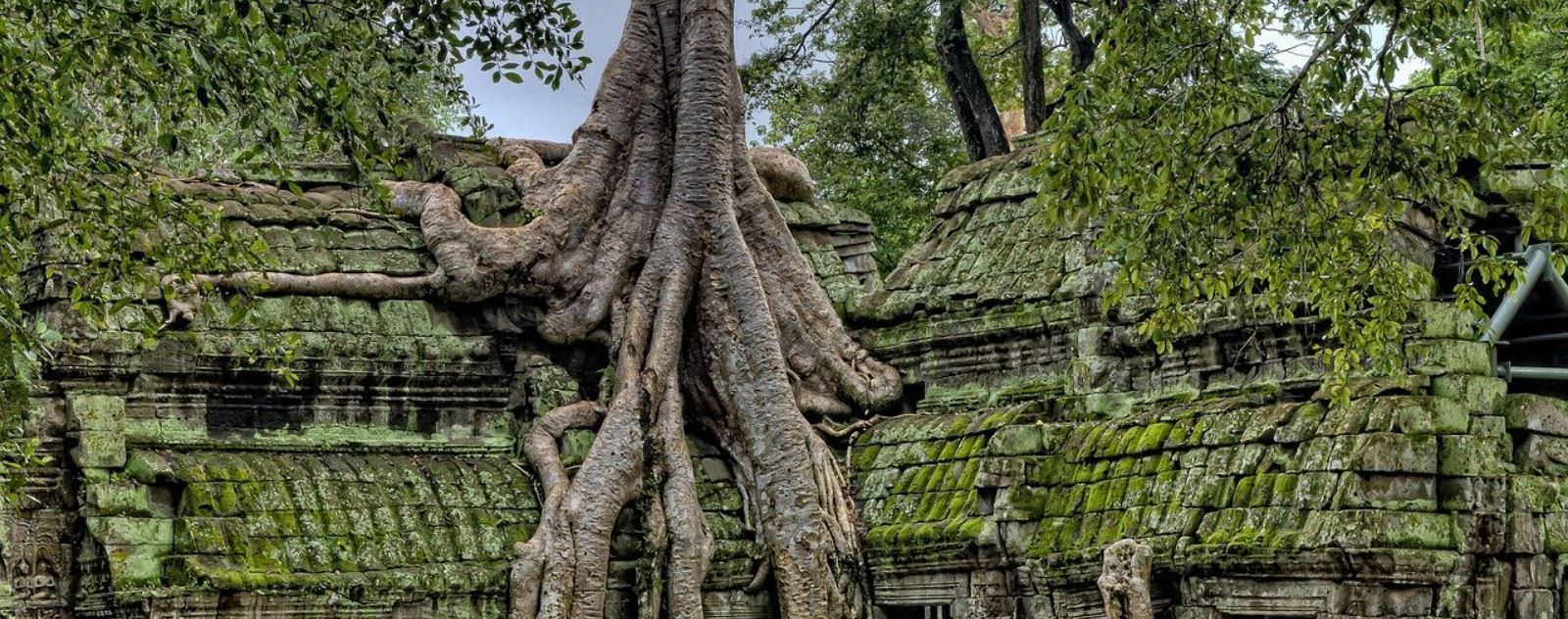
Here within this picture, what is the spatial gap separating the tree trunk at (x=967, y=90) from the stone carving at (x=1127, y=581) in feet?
33.6

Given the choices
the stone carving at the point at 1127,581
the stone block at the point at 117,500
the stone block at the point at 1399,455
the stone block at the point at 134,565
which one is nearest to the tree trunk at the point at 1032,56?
the stone carving at the point at 1127,581

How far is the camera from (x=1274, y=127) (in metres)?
13.6

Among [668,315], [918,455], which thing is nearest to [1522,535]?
[918,455]

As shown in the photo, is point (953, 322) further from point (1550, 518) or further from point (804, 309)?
point (1550, 518)

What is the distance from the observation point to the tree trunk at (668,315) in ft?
56.4

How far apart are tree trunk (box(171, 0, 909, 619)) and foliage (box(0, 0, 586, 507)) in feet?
11.5

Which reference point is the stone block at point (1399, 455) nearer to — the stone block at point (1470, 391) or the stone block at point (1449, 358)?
the stone block at point (1470, 391)

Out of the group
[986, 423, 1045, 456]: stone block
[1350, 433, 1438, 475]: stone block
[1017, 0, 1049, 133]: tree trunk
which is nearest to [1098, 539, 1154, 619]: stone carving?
[1350, 433, 1438, 475]: stone block

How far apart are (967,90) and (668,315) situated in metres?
8.23

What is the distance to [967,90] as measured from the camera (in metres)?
25.7

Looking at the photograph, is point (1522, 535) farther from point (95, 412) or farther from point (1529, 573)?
point (95, 412)

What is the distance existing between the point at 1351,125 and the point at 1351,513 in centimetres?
235

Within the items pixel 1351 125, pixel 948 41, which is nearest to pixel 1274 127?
pixel 1351 125

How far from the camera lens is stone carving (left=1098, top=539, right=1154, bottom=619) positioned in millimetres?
15273
